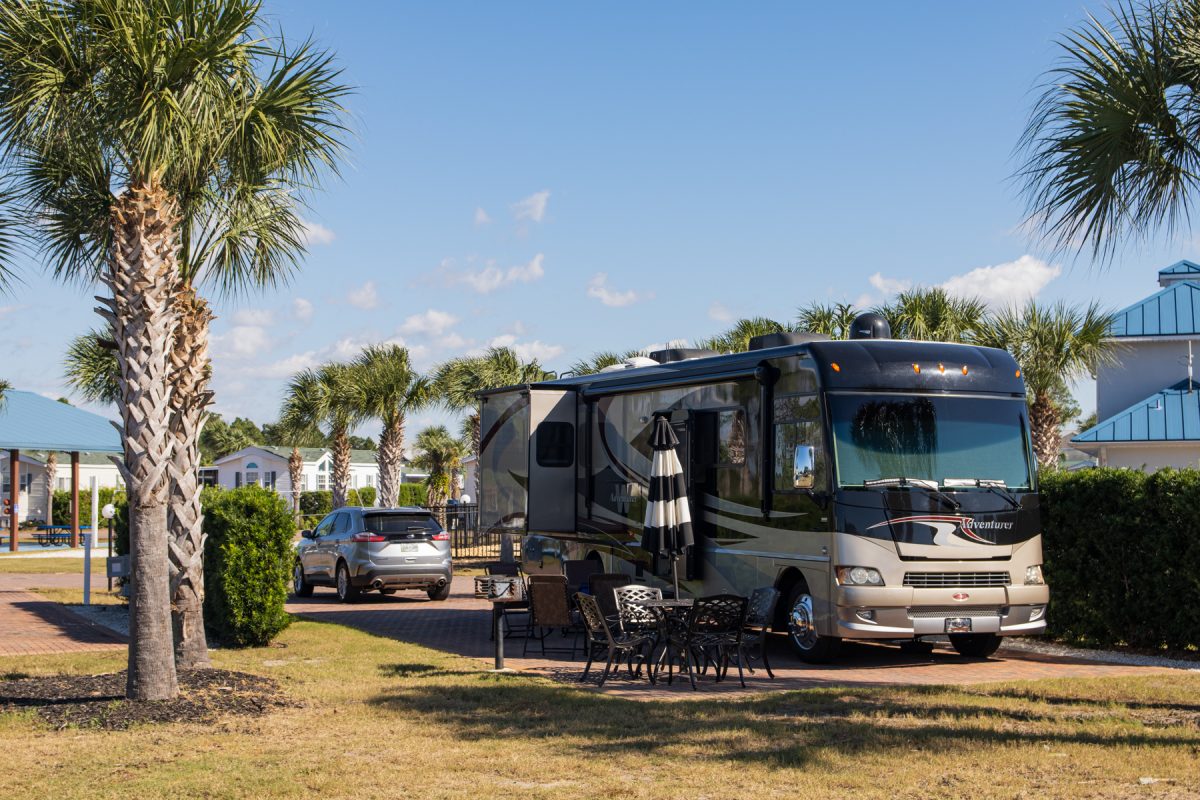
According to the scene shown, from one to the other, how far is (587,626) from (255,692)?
10.3 ft

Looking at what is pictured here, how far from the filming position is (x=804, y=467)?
12.6 m

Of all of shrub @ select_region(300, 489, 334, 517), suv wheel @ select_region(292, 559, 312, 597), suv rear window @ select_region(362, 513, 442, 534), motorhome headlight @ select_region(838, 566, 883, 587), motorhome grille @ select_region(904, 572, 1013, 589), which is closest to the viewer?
motorhome headlight @ select_region(838, 566, 883, 587)

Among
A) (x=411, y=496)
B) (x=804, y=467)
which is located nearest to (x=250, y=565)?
(x=804, y=467)

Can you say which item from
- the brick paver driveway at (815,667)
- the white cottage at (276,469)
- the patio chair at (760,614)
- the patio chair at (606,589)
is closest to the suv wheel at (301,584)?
the brick paver driveway at (815,667)

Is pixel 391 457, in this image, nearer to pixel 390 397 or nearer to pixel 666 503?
pixel 390 397

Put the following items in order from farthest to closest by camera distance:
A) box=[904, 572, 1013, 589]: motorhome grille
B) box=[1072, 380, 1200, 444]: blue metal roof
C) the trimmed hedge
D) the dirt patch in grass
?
box=[1072, 380, 1200, 444]: blue metal roof < the trimmed hedge < box=[904, 572, 1013, 589]: motorhome grille < the dirt patch in grass

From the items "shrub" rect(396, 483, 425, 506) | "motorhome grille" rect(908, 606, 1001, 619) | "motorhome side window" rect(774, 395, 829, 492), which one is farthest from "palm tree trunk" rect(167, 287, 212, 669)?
"shrub" rect(396, 483, 425, 506)

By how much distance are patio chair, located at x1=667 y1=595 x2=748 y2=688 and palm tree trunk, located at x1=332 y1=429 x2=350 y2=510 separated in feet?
85.6

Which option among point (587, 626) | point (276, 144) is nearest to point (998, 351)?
point (587, 626)

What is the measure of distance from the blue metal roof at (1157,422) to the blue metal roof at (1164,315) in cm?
141

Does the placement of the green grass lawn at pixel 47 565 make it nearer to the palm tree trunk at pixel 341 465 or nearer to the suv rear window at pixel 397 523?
the palm tree trunk at pixel 341 465

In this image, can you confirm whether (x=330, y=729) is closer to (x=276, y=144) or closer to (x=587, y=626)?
(x=587, y=626)

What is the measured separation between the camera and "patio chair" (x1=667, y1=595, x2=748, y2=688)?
448 inches

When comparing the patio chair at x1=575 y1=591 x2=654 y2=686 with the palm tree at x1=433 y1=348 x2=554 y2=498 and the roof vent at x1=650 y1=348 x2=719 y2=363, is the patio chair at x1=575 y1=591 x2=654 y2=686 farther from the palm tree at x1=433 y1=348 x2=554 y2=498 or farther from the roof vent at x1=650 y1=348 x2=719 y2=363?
the palm tree at x1=433 y1=348 x2=554 y2=498
